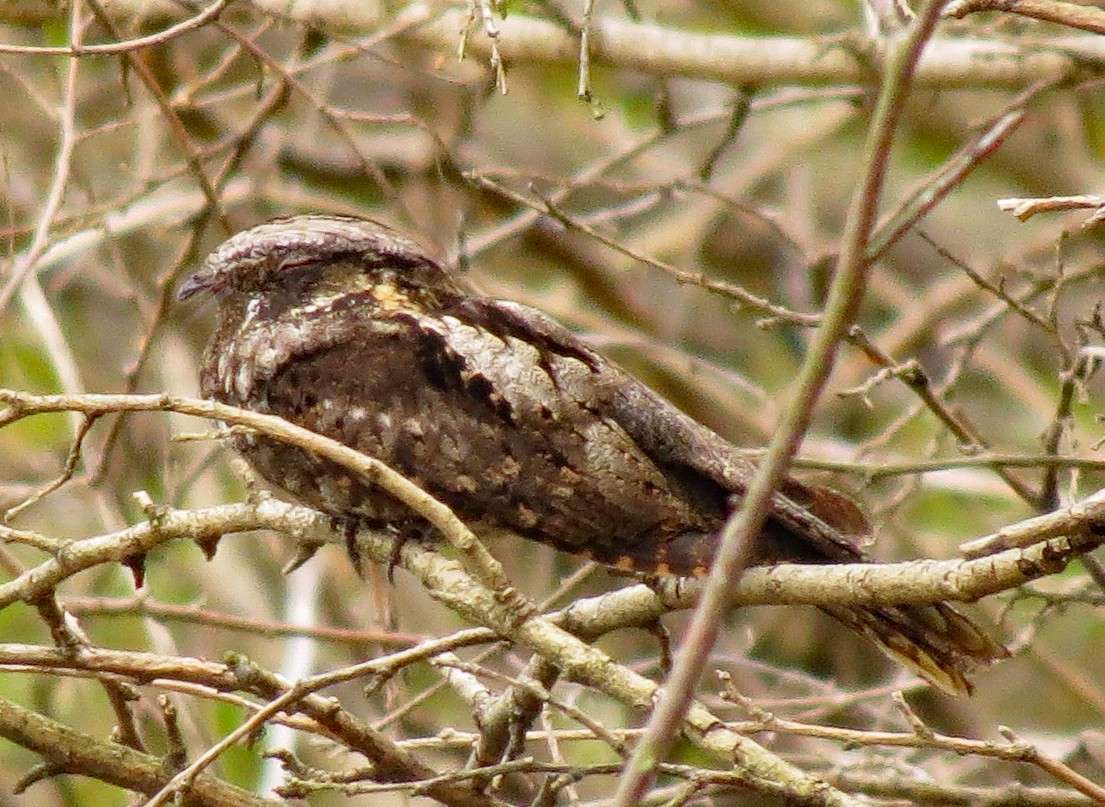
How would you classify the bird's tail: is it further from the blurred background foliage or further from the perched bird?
the blurred background foliage

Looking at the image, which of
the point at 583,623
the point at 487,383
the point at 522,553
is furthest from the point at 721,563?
the point at 522,553

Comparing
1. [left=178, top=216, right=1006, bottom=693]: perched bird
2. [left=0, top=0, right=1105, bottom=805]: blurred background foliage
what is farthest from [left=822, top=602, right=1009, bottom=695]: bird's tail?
[left=0, top=0, right=1105, bottom=805]: blurred background foliage

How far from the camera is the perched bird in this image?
8.57 feet

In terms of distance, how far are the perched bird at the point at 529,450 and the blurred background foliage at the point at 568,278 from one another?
0.83 meters

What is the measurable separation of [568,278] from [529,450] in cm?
352

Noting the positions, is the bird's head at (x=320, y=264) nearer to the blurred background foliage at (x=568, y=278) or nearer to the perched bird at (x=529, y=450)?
the perched bird at (x=529, y=450)

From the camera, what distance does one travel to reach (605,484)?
8.59 feet

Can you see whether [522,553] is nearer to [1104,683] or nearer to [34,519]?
[34,519]

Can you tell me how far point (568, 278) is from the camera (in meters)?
6.10

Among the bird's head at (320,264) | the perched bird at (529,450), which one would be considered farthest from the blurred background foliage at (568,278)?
the perched bird at (529,450)

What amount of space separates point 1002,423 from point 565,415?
438cm

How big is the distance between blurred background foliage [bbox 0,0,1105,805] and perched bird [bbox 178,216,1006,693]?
0.83 metres

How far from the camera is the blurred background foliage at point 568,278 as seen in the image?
430cm

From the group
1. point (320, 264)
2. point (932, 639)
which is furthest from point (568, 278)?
point (932, 639)
